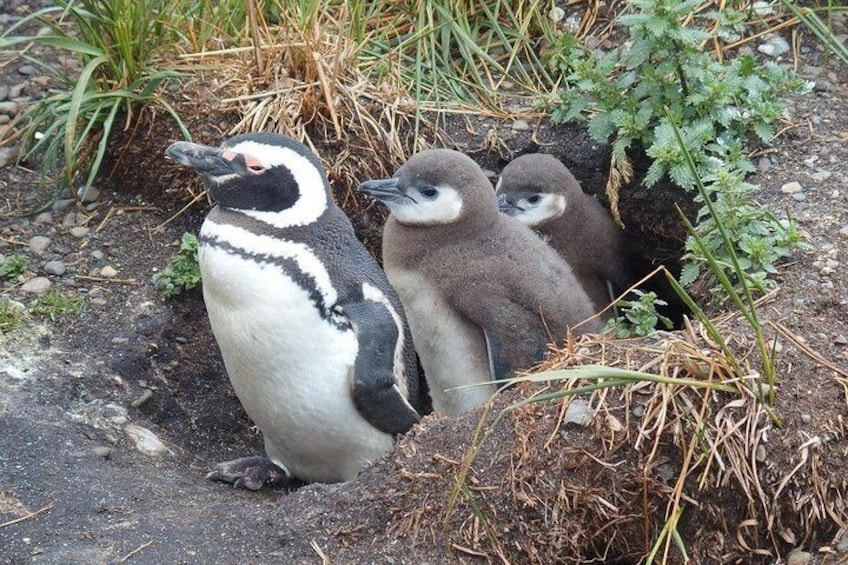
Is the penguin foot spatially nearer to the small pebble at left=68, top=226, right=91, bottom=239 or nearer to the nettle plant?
the small pebble at left=68, top=226, right=91, bottom=239

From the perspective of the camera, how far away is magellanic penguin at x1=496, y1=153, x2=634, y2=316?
5.47 metres

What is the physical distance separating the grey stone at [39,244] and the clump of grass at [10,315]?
1.30 feet

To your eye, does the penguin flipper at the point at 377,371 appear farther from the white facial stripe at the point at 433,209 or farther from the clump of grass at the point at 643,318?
the clump of grass at the point at 643,318

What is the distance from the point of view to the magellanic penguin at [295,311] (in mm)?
4406

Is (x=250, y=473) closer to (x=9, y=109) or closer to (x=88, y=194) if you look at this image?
(x=88, y=194)

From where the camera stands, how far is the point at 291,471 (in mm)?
4855

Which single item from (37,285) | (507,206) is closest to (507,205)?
(507,206)

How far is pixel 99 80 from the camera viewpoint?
5.59m

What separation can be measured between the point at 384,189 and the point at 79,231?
139cm

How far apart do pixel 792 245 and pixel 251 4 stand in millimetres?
2417

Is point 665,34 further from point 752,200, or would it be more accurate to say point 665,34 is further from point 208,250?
point 208,250

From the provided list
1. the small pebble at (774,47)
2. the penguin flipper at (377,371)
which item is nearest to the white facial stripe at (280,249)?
the penguin flipper at (377,371)

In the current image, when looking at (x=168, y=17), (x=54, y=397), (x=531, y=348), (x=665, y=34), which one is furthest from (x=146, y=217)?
(x=665, y=34)

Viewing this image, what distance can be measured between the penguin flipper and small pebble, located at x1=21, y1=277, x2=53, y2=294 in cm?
138
